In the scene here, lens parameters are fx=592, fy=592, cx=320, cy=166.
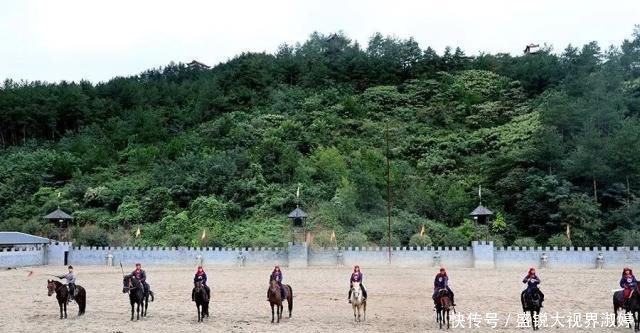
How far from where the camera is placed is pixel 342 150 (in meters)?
53.4

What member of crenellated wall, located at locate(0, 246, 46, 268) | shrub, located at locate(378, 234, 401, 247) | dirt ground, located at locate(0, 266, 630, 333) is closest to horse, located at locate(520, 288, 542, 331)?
dirt ground, located at locate(0, 266, 630, 333)

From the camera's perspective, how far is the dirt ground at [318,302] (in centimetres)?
1392

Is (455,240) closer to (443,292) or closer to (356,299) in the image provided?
(356,299)

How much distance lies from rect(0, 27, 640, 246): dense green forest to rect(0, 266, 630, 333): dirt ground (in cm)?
954

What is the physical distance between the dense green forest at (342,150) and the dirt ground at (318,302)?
9543mm

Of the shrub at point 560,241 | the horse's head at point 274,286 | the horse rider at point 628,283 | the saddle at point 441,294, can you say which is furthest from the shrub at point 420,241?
the horse rider at point 628,283

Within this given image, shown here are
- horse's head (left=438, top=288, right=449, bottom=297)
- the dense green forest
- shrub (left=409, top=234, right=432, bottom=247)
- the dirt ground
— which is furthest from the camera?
the dense green forest

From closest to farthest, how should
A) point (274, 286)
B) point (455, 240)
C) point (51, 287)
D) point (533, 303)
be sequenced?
1. point (533, 303)
2. point (274, 286)
3. point (51, 287)
4. point (455, 240)

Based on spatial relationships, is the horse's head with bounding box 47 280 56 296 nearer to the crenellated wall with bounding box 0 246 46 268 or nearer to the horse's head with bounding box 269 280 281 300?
the horse's head with bounding box 269 280 281 300

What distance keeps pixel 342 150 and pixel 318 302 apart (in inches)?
1390

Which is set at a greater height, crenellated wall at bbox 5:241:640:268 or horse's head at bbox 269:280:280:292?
horse's head at bbox 269:280:280:292

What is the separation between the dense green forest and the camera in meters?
39.3

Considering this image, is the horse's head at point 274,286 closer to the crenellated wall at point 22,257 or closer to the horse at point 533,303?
the horse at point 533,303

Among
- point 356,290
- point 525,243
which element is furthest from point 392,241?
point 356,290
